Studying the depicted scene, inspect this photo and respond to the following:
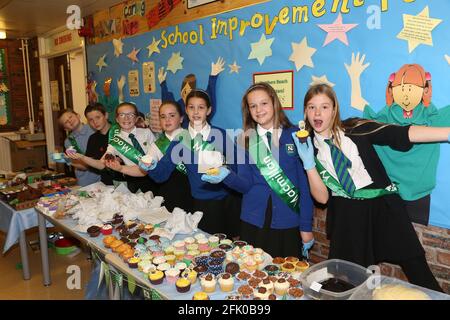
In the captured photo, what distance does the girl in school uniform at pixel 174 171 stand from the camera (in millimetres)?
2508

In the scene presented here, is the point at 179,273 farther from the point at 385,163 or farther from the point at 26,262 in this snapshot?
the point at 26,262

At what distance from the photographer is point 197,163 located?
236cm

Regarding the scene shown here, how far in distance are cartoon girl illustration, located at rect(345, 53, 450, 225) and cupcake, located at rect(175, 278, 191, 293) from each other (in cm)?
125

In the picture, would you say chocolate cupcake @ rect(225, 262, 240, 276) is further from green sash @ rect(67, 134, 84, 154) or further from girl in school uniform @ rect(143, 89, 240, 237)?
green sash @ rect(67, 134, 84, 154)

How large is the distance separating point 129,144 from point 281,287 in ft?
5.98

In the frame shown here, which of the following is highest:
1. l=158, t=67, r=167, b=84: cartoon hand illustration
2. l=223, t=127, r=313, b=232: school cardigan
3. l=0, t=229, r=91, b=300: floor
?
l=158, t=67, r=167, b=84: cartoon hand illustration

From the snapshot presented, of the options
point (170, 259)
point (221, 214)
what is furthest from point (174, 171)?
point (170, 259)

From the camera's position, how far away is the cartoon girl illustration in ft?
5.98

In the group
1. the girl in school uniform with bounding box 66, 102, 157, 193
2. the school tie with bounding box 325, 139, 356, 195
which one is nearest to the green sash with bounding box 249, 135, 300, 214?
the school tie with bounding box 325, 139, 356, 195

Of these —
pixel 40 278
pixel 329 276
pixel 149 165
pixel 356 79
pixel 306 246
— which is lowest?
pixel 40 278

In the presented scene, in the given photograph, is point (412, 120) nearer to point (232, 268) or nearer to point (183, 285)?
point (232, 268)

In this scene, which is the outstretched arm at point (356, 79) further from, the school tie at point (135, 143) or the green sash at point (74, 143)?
the green sash at point (74, 143)
